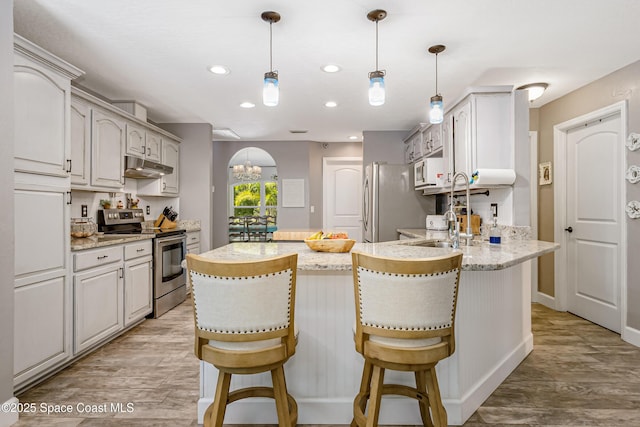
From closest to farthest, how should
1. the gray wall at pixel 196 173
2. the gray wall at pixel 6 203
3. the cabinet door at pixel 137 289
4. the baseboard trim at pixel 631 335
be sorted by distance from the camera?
the gray wall at pixel 6 203 < the baseboard trim at pixel 631 335 < the cabinet door at pixel 137 289 < the gray wall at pixel 196 173

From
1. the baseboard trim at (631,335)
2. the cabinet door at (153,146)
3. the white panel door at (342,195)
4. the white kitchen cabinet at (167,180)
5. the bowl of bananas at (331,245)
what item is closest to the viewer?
the bowl of bananas at (331,245)

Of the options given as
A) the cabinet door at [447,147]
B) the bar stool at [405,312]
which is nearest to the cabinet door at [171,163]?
the cabinet door at [447,147]

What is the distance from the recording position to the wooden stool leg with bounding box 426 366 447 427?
1413mm

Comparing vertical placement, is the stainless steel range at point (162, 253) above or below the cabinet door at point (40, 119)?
below

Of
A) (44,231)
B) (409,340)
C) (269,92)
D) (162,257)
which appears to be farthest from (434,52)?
(162,257)

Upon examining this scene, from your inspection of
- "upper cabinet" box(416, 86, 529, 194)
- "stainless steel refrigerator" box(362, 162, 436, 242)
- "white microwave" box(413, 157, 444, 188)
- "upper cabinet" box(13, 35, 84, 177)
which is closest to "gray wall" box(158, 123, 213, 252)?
"stainless steel refrigerator" box(362, 162, 436, 242)

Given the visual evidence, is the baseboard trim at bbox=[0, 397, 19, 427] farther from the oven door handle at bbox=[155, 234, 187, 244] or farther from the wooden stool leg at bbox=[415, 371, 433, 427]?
the wooden stool leg at bbox=[415, 371, 433, 427]

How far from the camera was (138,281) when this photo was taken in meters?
3.33

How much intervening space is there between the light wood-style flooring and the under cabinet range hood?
171 cm

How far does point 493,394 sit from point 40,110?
3327 mm

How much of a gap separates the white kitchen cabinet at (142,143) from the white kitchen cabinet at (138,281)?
108 cm

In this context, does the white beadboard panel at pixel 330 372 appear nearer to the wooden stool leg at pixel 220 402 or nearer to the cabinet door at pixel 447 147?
the wooden stool leg at pixel 220 402

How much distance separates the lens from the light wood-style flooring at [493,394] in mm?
1865

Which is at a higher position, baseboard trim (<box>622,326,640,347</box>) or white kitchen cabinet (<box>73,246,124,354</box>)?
white kitchen cabinet (<box>73,246,124,354</box>)
